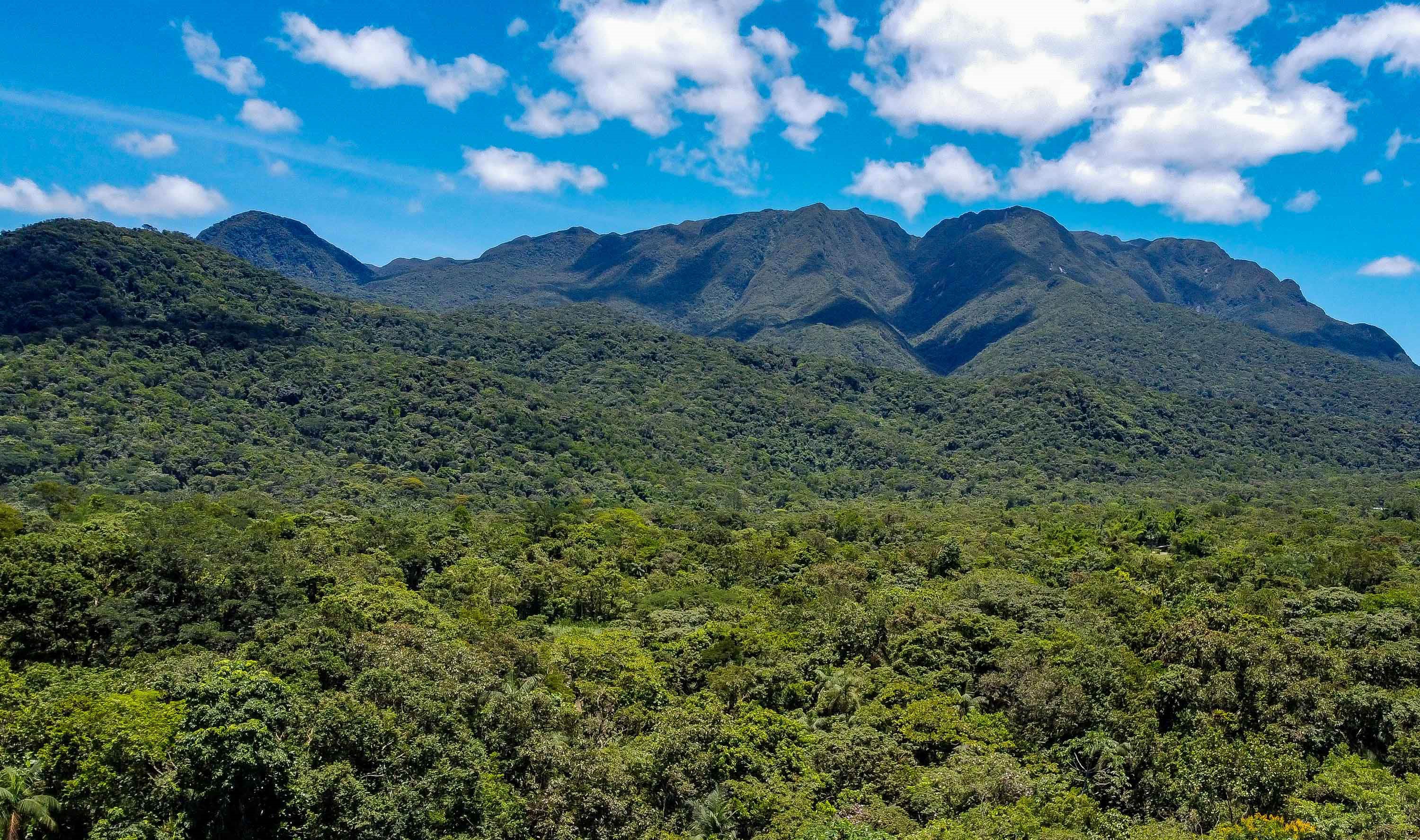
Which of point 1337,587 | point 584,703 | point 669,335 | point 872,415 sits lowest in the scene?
point 584,703

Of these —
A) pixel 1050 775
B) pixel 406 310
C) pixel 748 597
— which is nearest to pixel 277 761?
pixel 1050 775

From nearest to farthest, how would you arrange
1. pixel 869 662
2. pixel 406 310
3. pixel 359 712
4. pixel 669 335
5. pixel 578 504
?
pixel 359 712 < pixel 869 662 < pixel 578 504 < pixel 406 310 < pixel 669 335

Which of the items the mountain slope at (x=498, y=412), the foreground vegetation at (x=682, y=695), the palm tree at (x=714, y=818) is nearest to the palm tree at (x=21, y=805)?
the foreground vegetation at (x=682, y=695)

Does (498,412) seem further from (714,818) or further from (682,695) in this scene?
(714,818)

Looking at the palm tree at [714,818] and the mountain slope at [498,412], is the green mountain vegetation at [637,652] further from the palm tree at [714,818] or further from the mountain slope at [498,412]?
the mountain slope at [498,412]

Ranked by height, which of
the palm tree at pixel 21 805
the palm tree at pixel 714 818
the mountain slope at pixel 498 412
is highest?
the mountain slope at pixel 498 412

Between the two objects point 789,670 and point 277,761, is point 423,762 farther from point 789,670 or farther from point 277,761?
point 789,670

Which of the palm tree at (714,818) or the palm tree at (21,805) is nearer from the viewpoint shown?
the palm tree at (21,805)
